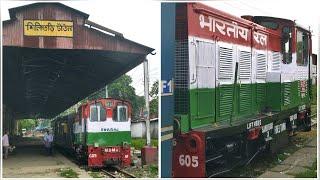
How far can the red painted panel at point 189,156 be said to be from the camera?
5.70 m

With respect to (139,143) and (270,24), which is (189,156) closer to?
(139,143)

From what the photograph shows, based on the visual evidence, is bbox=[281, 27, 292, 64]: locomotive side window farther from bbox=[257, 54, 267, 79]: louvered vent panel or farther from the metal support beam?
the metal support beam

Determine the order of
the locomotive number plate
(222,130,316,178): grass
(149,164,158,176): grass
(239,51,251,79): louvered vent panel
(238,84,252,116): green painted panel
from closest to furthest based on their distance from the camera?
1. (149,164,158,176): grass
2. (222,130,316,178): grass
3. the locomotive number plate
4. (239,51,251,79): louvered vent panel
5. (238,84,252,116): green painted panel

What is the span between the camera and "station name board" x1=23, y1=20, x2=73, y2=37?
5.48m

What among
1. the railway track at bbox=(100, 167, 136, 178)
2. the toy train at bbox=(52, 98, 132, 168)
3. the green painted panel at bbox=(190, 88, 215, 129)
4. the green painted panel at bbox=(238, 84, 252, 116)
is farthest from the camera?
the green painted panel at bbox=(238, 84, 252, 116)

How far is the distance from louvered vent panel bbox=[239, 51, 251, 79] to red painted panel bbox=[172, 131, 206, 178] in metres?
1.32

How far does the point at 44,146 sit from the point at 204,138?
6.81ft

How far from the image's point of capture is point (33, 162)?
6062mm

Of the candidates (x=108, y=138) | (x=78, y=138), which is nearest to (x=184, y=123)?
(x=108, y=138)

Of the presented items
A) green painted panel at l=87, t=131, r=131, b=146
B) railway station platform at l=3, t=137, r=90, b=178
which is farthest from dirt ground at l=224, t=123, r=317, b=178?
railway station platform at l=3, t=137, r=90, b=178

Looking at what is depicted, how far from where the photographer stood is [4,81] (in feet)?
18.0

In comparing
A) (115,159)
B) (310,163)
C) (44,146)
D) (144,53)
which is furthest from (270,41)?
(44,146)

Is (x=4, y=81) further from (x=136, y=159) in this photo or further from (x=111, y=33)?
(x=136, y=159)

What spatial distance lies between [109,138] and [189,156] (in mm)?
1261
